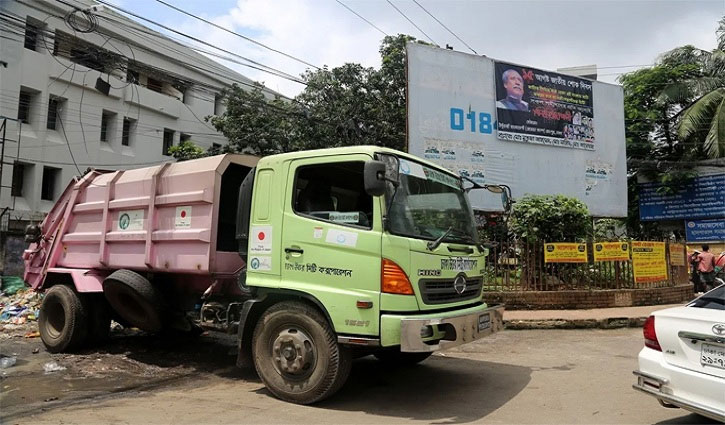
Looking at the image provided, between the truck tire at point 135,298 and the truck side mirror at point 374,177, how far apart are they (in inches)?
132

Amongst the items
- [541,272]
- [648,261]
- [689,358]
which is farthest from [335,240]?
[648,261]

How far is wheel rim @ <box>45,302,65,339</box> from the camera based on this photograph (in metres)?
7.28

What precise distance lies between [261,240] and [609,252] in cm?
871

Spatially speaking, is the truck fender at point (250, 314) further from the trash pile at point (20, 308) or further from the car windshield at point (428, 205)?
the trash pile at point (20, 308)

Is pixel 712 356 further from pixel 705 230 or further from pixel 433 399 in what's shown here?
pixel 705 230

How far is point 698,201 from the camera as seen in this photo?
22.0 metres

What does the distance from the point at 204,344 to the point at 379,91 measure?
1446cm

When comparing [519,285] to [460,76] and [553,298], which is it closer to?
[553,298]

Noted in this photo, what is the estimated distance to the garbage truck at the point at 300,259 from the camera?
15.0 feet

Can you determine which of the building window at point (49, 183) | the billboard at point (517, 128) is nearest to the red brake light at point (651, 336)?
the billboard at point (517, 128)

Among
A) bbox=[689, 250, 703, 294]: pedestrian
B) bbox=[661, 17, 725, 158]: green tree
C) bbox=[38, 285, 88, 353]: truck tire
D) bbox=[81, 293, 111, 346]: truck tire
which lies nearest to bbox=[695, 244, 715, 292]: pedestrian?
bbox=[689, 250, 703, 294]: pedestrian

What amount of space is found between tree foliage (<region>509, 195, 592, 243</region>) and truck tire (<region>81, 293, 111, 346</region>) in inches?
332

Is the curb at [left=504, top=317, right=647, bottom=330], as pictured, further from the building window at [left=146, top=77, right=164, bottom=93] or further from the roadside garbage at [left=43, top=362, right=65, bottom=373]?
the building window at [left=146, top=77, right=164, bottom=93]

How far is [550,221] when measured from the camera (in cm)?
1155
